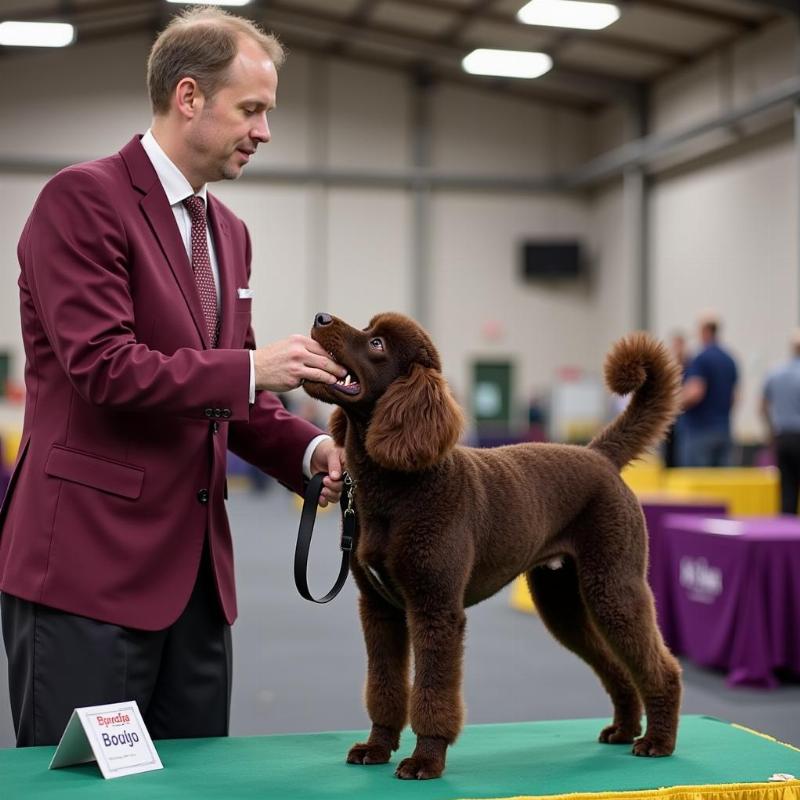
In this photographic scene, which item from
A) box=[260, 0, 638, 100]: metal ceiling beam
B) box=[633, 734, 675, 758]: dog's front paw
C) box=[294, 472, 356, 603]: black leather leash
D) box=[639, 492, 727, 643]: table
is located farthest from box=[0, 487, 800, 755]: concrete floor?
box=[260, 0, 638, 100]: metal ceiling beam

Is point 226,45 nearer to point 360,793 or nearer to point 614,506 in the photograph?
point 614,506

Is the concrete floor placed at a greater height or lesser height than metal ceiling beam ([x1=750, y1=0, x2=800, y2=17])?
lesser

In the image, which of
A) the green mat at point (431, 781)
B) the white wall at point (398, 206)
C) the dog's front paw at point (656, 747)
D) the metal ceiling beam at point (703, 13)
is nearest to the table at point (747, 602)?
the green mat at point (431, 781)

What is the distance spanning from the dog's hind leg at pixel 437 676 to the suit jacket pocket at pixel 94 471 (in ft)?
1.85

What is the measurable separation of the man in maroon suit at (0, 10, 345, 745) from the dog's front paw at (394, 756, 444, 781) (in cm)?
50

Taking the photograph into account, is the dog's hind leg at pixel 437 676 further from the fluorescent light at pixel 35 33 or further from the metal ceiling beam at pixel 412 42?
the metal ceiling beam at pixel 412 42

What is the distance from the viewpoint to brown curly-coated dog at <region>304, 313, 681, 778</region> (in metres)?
1.98

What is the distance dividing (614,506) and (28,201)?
1631cm

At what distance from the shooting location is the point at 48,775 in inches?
79.5

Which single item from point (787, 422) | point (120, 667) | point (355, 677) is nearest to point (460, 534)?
point (120, 667)

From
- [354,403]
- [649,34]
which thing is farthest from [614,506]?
[649,34]

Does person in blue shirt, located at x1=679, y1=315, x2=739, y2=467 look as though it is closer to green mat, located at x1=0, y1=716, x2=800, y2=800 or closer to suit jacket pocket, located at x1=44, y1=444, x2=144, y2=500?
green mat, located at x1=0, y1=716, x2=800, y2=800

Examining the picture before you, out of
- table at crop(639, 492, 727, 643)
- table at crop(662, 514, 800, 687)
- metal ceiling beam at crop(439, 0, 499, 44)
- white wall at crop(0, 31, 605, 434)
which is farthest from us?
white wall at crop(0, 31, 605, 434)

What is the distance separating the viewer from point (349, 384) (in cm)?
202
